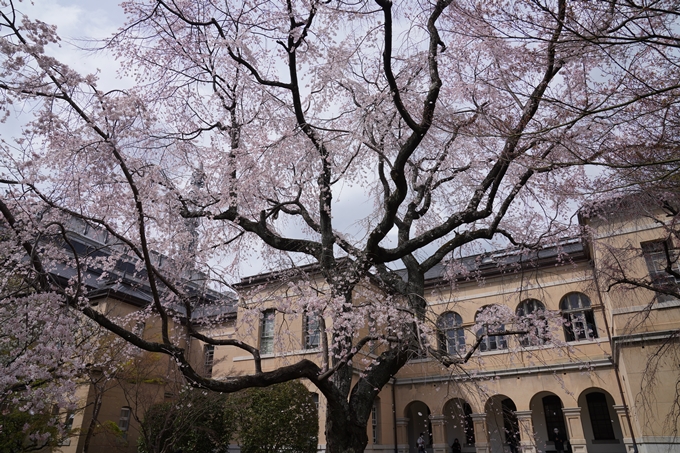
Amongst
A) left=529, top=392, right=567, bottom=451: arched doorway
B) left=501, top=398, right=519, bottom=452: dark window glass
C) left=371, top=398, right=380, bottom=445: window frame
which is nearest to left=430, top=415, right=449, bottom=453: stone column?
left=371, top=398, right=380, bottom=445: window frame

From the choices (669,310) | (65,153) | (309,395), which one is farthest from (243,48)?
(669,310)

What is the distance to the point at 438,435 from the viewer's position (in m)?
17.0

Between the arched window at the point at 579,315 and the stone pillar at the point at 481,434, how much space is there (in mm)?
4138

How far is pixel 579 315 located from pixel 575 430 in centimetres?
373

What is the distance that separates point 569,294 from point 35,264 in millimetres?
16291

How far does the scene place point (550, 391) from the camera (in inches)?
625

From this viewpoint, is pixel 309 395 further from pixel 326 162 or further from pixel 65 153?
pixel 65 153

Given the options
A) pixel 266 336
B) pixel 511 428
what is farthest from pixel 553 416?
pixel 266 336

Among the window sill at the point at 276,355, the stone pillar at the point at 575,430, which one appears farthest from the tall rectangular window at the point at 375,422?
the stone pillar at the point at 575,430

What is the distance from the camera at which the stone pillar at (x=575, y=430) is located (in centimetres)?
1456

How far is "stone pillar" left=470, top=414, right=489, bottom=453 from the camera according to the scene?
15820mm

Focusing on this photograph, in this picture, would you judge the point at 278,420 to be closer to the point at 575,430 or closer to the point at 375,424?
the point at 375,424

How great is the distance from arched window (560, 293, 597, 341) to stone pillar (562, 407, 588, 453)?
234cm

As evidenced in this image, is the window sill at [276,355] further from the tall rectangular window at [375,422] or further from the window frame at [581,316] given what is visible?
the window frame at [581,316]
